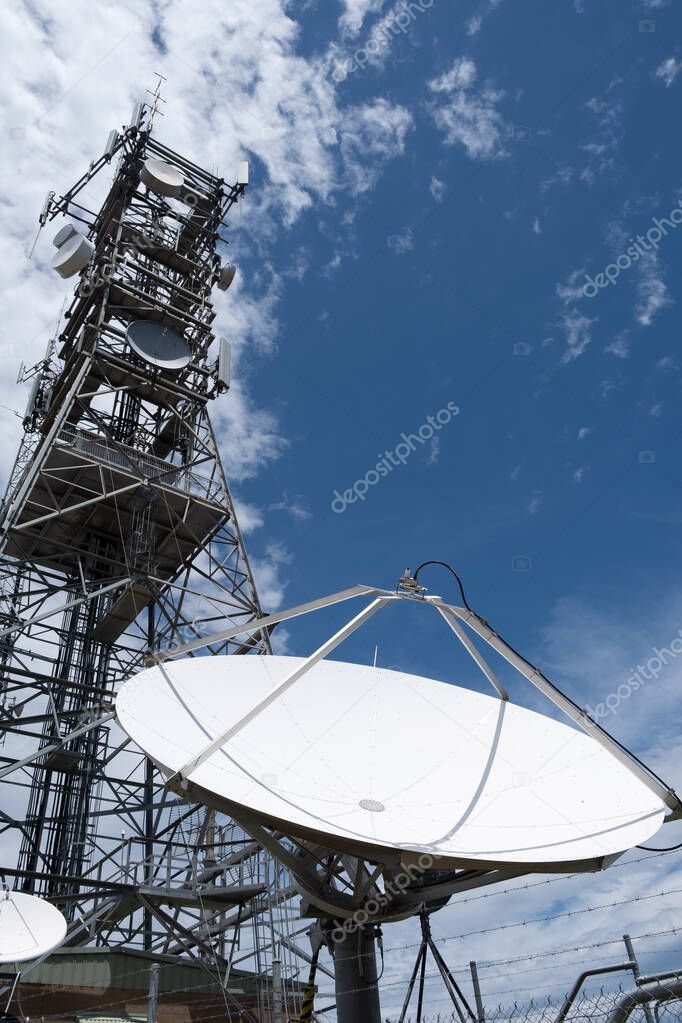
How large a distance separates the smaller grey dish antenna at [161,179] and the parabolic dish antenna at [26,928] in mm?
25005

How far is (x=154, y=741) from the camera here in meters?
10.6

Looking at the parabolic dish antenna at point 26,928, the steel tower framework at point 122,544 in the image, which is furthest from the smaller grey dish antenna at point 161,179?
the parabolic dish antenna at point 26,928

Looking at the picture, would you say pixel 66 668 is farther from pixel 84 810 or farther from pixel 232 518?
pixel 232 518

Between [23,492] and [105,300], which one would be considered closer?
[23,492]

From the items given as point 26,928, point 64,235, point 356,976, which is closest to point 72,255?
point 64,235

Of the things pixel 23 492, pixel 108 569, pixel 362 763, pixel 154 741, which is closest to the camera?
pixel 154 741

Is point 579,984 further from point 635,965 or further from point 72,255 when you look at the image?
point 72,255

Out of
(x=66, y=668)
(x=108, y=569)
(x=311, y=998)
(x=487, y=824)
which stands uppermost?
(x=108, y=569)

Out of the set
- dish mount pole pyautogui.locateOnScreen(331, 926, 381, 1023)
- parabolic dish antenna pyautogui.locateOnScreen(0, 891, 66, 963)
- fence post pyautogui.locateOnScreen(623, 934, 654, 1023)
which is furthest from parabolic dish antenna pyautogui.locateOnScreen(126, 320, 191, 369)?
fence post pyautogui.locateOnScreen(623, 934, 654, 1023)

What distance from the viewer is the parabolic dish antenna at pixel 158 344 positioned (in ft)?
90.6

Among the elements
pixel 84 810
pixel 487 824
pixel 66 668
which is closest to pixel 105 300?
pixel 66 668

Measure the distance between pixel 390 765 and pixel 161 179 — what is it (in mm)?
25521

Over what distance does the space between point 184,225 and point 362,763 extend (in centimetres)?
2536

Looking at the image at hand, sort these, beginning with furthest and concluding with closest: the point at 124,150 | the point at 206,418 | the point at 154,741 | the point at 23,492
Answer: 1. the point at 124,150
2. the point at 206,418
3. the point at 23,492
4. the point at 154,741
